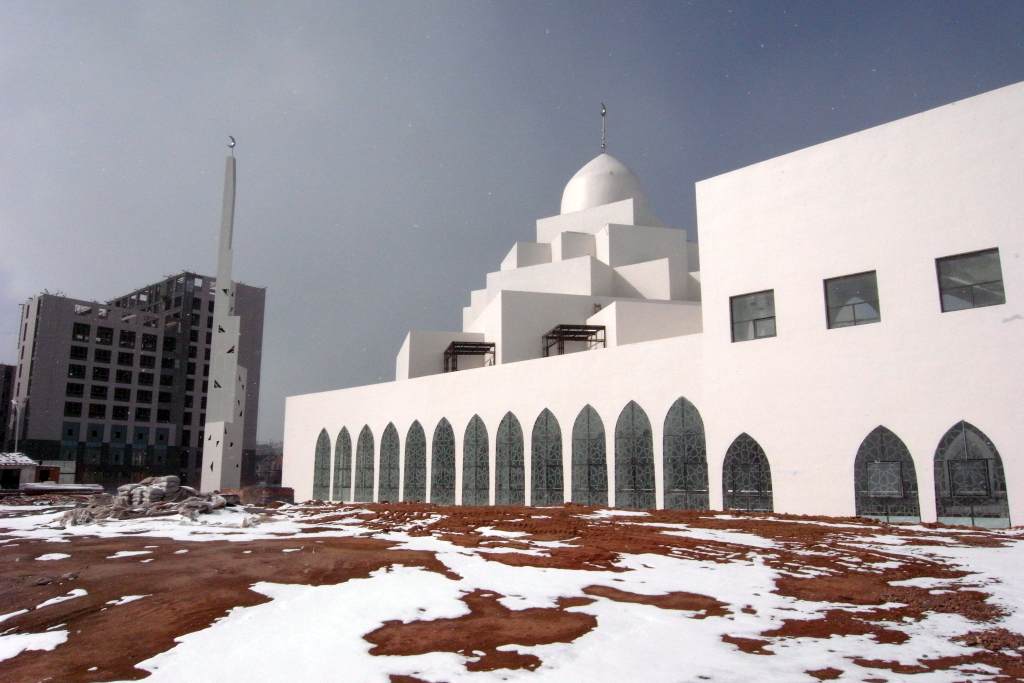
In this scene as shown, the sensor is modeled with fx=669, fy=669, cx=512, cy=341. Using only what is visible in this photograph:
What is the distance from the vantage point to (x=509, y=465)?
64.0ft

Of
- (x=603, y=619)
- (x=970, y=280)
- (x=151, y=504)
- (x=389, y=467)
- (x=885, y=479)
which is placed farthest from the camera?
(x=389, y=467)

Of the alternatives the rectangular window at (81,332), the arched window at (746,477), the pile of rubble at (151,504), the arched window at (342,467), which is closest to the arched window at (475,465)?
the arched window at (342,467)

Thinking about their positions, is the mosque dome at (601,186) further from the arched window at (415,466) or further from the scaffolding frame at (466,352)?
the arched window at (415,466)

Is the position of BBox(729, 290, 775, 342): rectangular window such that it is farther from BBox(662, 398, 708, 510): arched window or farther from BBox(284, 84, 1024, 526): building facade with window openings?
BBox(662, 398, 708, 510): arched window

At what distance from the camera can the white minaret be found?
26.0 m

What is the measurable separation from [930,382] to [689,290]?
1549cm

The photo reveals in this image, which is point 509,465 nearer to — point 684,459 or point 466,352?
point 684,459

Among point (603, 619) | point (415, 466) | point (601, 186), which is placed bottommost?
point (603, 619)

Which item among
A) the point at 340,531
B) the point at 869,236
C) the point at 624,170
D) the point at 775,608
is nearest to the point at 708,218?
the point at 869,236

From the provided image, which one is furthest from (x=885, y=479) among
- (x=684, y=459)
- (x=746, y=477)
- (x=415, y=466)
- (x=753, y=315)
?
(x=415, y=466)

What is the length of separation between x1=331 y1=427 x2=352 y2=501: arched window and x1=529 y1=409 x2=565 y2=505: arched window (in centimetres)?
911

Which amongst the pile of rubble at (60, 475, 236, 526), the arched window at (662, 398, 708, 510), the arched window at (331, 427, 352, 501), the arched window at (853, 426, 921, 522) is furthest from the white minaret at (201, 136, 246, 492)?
the arched window at (853, 426, 921, 522)

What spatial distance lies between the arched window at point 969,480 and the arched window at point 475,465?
12.0m

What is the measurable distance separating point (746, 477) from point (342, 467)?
1608 centimetres
